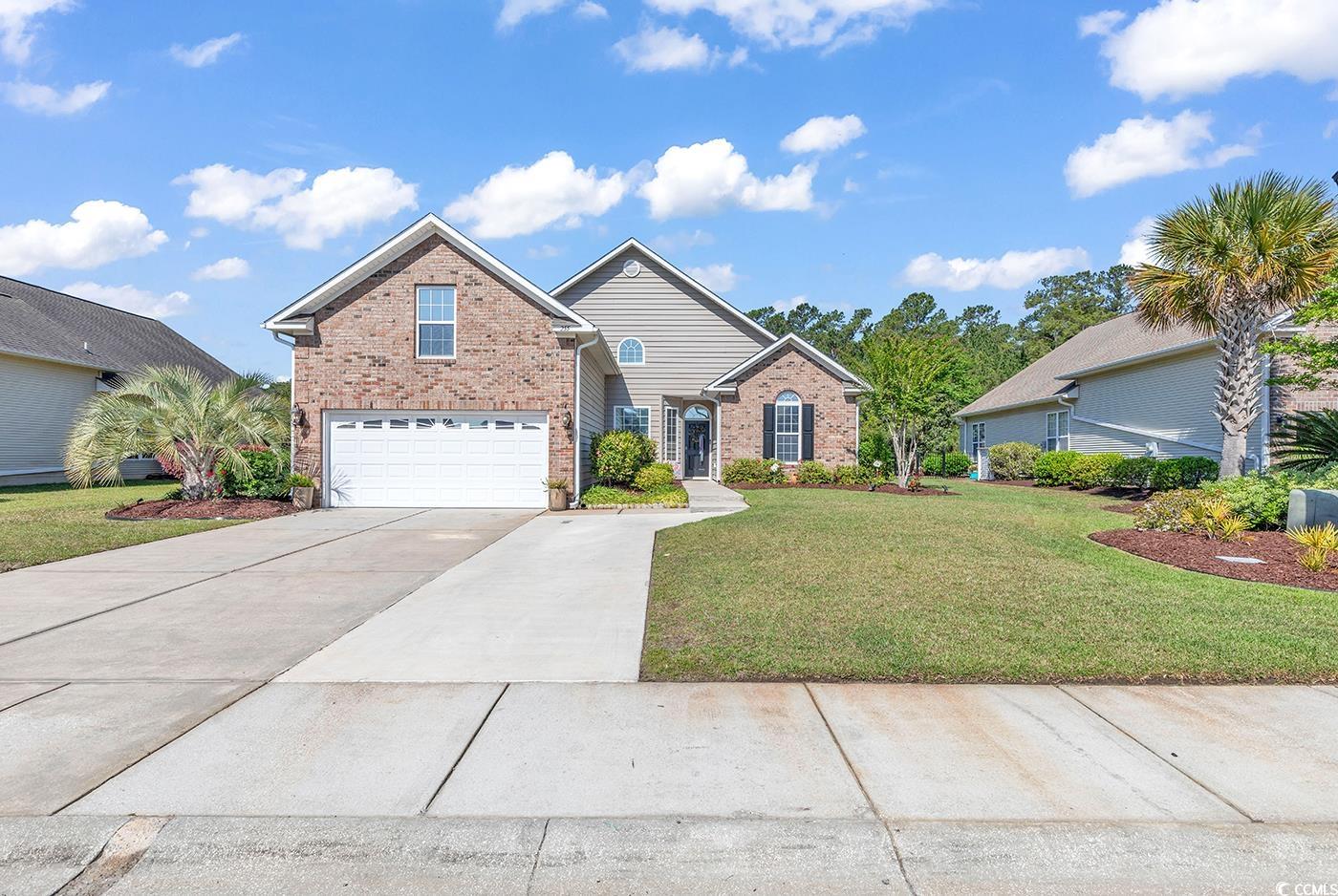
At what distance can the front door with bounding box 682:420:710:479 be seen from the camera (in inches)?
1050

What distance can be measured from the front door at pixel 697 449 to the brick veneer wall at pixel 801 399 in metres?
2.76

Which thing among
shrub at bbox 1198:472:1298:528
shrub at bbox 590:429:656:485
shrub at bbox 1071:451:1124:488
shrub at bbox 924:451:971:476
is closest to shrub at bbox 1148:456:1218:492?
shrub at bbox 1071:451:1124:488

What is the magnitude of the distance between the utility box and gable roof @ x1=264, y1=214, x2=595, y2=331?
41.3ft

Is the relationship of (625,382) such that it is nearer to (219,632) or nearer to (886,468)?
(886,468)

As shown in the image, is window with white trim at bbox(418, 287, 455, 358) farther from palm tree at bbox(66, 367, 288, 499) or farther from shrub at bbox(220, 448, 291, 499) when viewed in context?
shrub at bbox(220, 448, 291, 499)

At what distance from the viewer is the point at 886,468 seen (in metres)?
25.0

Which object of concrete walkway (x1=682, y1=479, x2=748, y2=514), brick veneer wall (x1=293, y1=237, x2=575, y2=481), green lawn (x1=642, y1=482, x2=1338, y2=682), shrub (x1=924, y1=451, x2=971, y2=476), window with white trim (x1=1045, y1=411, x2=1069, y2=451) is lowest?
green lawn (x1=642, y1=482, x2=1338, y2=682)

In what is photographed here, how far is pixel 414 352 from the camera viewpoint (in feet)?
54.3

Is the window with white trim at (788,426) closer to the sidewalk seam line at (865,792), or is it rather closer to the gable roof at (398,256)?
the gable roof at (398,256)

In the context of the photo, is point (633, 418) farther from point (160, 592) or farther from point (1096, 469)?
point (160, 592)

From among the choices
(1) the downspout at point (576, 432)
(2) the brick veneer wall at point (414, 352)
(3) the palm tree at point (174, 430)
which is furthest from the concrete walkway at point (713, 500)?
(3) the palm tree at point (174, 430)

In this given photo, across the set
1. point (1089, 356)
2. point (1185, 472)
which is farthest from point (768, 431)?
point (1089, 356)

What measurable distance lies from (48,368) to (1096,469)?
32384mm

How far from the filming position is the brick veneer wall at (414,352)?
16469 millimetres
